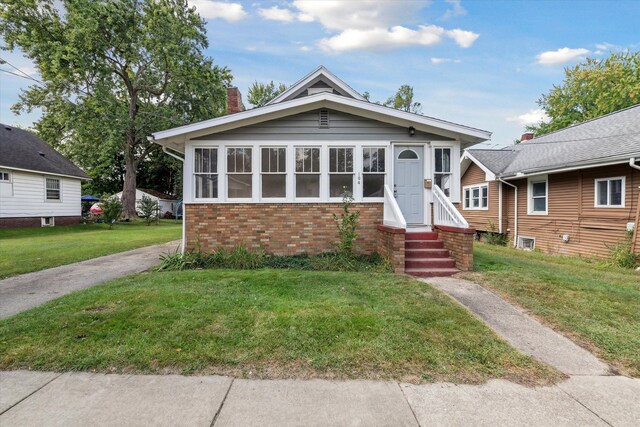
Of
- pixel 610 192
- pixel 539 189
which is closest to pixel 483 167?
pixel 539 189

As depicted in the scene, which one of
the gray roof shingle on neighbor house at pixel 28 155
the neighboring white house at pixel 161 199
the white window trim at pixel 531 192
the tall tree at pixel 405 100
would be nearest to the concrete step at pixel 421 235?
the white window trim at pixel 531 192

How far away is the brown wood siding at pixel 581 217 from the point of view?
30.8 ft

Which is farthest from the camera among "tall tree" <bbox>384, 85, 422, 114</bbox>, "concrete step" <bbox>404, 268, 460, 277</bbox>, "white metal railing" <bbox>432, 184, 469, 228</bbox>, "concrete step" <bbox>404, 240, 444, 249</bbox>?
"tall tree" <bbox>384, 85, 422, 114</bbox>

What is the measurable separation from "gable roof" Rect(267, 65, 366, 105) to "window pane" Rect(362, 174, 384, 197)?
4.33m

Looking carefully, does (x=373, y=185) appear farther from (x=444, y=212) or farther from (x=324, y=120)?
(x=324, y=120)

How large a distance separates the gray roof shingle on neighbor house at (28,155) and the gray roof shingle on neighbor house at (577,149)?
24.0 meters

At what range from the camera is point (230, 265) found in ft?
24.3

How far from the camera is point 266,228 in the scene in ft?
26.9

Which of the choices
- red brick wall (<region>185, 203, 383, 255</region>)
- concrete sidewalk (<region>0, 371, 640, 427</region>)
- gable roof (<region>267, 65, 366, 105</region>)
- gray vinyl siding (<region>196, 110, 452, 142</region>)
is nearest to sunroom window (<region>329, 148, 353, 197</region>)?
gray vinyl siding (<region>196, 110, 452, 142</region>)

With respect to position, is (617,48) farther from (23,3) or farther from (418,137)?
(23,3)

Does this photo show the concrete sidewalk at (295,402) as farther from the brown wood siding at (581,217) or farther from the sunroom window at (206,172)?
the brown wood siding at (581,217)

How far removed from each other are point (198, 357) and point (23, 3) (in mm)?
28760

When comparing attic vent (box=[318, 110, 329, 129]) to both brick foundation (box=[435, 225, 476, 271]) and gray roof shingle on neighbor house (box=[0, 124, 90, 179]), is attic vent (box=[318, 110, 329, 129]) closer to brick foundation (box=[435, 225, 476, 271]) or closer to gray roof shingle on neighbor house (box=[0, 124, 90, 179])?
brick foundation (box=[435, 225, 476, 271])

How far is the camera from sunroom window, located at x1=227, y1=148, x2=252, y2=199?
8.28 metres
